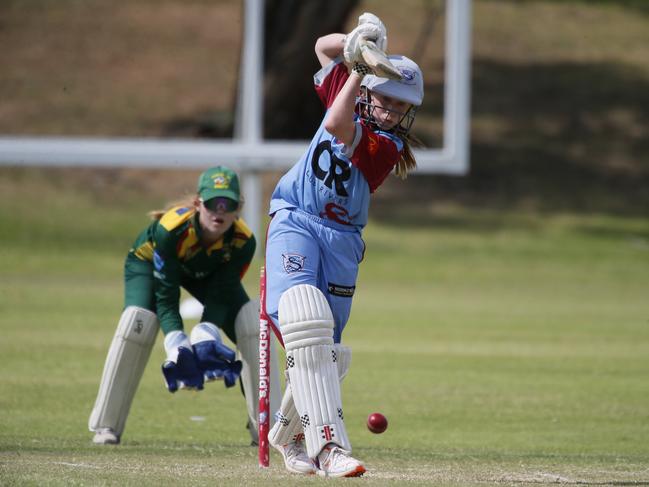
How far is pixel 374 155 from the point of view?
5.98 m

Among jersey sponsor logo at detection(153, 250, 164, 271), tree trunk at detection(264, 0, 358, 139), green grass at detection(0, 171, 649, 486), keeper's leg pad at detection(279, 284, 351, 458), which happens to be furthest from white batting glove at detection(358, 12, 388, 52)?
tree trunk at detection(264, 0, 358, 139)

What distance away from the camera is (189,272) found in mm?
7793

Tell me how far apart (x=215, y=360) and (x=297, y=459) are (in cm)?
99

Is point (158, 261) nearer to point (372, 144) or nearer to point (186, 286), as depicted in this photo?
point (186, 286)

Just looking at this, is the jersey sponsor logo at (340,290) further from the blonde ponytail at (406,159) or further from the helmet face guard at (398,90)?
the helmet face guard at (398,90)

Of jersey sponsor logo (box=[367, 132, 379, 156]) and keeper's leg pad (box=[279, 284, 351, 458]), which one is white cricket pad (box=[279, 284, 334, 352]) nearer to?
keeper's leg pad (box=[279, 284, 351, 458])

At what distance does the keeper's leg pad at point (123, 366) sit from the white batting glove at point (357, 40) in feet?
8.75

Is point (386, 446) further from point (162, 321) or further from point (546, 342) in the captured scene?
point (546, 342)

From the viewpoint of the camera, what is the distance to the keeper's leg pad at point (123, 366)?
785cm

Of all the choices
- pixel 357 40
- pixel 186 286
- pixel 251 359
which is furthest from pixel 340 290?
pixel 186 286

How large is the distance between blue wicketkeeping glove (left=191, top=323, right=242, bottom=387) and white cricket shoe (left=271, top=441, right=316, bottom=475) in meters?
0.83

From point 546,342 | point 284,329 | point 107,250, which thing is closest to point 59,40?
point 107,250

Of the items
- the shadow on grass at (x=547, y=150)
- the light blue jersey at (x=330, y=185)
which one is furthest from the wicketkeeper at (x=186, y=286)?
the shadow on grass at (x=547, y=150)

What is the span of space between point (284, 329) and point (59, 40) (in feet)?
65.3
